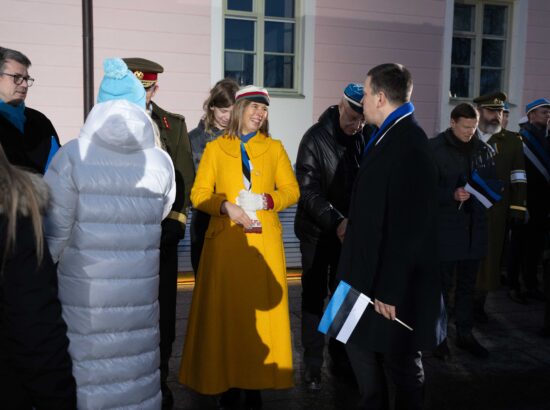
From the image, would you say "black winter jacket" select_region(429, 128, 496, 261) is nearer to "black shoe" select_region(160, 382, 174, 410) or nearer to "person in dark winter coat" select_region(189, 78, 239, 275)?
"person in dark winter coat" select_region(189, 78, 239, 275)

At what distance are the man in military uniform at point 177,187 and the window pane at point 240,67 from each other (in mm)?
4875

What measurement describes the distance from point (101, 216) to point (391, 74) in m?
1.54

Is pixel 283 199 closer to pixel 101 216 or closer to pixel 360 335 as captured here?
pixel 360 335

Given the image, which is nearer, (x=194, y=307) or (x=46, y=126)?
(x=46, y=126)

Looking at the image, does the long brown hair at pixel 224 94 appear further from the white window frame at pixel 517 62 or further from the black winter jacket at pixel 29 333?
the white window frame at pixel 517 62

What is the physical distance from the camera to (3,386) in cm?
175

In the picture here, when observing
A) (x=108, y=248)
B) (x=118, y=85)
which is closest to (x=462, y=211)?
(x=118, y=85)

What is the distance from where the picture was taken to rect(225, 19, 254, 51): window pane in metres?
8.65

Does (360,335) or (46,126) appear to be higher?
(46,126)

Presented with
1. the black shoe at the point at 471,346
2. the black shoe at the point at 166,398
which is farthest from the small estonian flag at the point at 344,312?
the black shoe at the point at 471,346

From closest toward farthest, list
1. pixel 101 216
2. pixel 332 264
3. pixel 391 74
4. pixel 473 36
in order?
pixel 101 216
pixel 391 74
pixel 332 264
pixel 473 36

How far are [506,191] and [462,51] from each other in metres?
4.57

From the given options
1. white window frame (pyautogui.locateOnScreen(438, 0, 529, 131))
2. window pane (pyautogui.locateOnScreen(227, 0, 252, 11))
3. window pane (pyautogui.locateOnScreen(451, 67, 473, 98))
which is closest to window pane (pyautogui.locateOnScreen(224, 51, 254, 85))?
window pane (pyautogui.locateOnScreen(227, 0, 252, 11))

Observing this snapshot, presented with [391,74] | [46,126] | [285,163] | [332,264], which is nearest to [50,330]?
[391,74]
